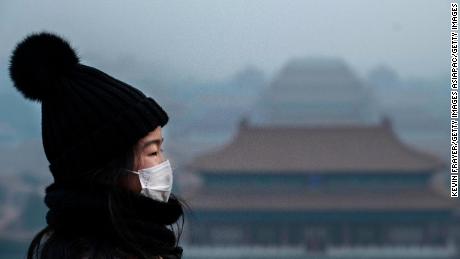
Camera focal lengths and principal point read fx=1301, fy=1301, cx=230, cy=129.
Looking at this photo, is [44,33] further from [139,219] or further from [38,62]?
[139,219]

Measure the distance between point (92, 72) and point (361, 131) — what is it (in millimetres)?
15715

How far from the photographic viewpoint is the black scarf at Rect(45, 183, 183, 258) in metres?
1.18

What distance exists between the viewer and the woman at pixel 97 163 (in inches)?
46.5

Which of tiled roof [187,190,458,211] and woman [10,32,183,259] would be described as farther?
tiled roof [187,190,458,211]

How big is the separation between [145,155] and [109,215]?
0.23 ft

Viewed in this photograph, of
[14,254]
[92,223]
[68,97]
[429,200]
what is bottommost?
[92,223]

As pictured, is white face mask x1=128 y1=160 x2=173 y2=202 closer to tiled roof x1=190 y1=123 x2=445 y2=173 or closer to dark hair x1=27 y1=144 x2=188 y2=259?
dark hair x1=27 y1=144 x2=188 y2=259

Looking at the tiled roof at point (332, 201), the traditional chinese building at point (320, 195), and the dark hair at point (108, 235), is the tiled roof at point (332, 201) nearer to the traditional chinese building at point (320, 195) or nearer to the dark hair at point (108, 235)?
the traditional chinese building at point (320, 195)

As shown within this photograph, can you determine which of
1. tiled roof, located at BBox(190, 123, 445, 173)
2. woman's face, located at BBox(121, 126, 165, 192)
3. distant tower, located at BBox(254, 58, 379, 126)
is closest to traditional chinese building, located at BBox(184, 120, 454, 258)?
tiled roof, located at BBox(190, 123, 445, 173)

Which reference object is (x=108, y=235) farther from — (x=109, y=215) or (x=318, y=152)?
(x=318, y=152)

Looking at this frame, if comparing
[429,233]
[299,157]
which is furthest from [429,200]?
[299,157]

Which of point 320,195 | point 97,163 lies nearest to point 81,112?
point 97,163

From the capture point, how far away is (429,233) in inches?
659

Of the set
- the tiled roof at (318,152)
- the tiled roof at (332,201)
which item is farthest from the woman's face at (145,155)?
the tiled roof at (332,201)
